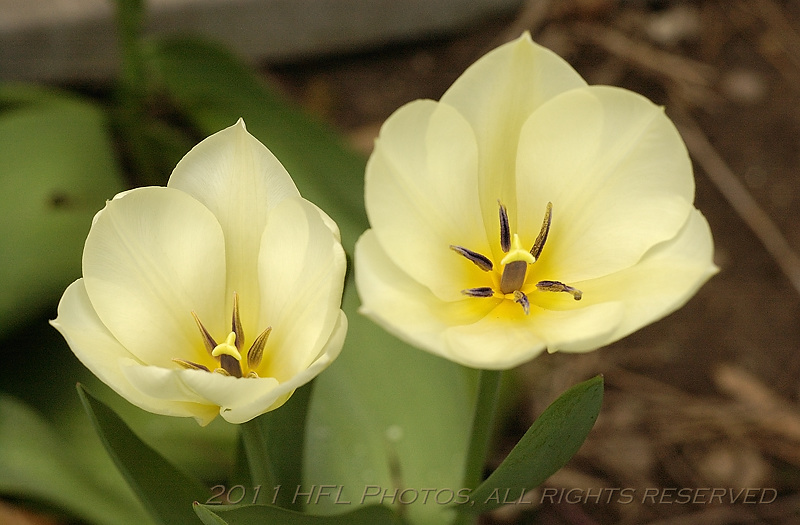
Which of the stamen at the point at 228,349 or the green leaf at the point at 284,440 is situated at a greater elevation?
the stamen at the point at 228,349

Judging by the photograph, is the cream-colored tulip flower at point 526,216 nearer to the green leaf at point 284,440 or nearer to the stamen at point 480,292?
the stamen at point 480,292

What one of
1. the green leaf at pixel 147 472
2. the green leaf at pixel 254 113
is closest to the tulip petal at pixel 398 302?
the green leaf at pixel 147 472

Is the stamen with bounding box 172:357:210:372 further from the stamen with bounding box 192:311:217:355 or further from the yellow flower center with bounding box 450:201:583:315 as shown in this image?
the yellow flower center with bounding box 450:201:583:315

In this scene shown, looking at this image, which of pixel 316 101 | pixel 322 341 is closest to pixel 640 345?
pixel 316 101

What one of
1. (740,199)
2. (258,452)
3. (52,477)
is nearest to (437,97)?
(740,199)

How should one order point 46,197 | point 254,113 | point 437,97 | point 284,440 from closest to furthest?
point 284,440
point 46,197
point 254,113
point 437,97

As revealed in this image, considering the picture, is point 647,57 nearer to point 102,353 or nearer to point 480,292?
point 480,292
